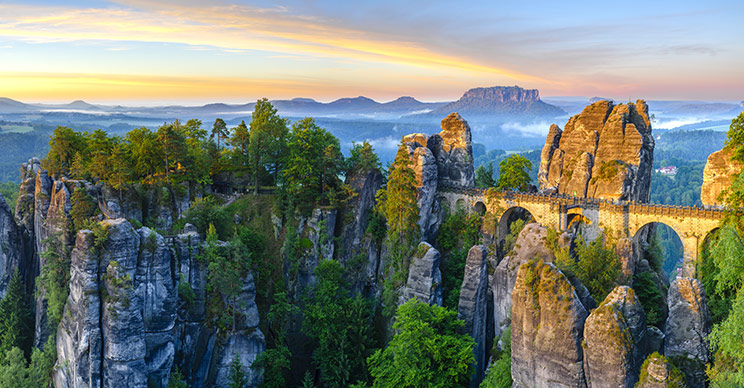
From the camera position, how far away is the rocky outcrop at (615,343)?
23.7 meters

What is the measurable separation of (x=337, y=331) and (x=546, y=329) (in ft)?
69.6

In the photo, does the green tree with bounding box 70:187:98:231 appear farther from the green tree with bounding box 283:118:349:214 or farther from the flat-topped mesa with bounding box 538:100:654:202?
the flat-topped mesa with bounding box 538:100:654:202

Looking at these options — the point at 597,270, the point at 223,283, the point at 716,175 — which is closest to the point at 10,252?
the point at 223,283

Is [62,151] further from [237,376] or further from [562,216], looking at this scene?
[562,216]

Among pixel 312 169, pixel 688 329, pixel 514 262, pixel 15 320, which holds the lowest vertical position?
pixel 15 320

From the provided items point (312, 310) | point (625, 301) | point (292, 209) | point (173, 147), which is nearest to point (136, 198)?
point (173, 147)

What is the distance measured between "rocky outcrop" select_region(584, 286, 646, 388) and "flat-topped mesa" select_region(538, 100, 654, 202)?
30.9m

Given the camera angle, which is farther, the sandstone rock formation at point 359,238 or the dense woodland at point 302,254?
the sandstone rock formation at point 359,238

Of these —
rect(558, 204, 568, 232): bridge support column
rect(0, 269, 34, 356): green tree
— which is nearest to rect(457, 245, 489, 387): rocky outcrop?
rect(558, 204, 568, 232): bridge support column

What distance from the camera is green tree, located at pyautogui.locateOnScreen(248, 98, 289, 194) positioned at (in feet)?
181

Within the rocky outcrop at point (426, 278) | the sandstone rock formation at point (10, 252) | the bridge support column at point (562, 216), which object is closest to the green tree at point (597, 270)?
the rocky outcrop at point (426, 278)

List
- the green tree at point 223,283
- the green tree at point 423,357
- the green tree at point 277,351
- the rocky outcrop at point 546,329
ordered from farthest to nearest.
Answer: the green tree at point 277,351, the green tree at point 223,283, the green tree at point 423,357, the rocky outcrop at point 546,329

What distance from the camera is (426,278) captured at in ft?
144

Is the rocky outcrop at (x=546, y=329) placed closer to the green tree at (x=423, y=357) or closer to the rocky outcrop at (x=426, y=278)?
the green tree at (x=423, y=357)
